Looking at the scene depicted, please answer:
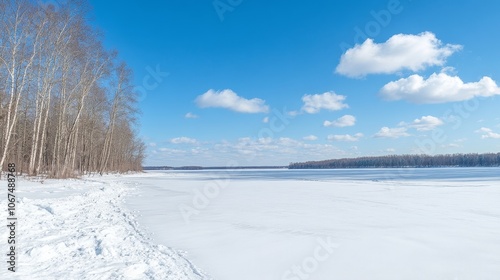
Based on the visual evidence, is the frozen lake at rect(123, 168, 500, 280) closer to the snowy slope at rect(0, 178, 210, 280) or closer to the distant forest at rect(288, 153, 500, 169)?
the snowy slope at rect(0, 178, 210, 280)

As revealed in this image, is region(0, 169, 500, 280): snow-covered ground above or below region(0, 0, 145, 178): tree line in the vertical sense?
below

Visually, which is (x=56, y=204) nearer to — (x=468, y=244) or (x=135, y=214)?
(x=135, y=214)

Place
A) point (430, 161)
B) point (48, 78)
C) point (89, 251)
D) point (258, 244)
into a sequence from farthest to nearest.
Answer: point (430, 161), point (48, 78), point (258, 244), point (89, 251)

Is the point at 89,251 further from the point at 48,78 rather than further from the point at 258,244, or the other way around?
the point at 48,78

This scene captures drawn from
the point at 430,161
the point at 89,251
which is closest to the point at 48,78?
the point at 89,251

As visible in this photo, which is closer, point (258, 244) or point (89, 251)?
point (89, 251)

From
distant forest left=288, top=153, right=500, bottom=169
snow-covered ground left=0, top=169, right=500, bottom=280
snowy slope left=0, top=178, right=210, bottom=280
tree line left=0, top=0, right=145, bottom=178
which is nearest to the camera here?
snowy slope left=0, top=178, right=210, bottom=280

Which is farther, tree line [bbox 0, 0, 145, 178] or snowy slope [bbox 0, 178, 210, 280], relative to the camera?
tree line [bbox 0, 0, 145, 178]

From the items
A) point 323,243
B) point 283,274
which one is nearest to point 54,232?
point 283,274

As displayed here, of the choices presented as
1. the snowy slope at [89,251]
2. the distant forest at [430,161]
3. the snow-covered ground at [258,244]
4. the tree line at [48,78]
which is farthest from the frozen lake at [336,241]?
the distant forest at [430,161]

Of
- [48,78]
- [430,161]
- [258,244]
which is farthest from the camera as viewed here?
[430,161]

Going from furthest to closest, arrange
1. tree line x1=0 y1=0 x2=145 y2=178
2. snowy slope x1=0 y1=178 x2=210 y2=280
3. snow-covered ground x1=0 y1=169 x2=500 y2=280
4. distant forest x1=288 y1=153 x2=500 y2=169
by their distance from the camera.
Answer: distant forest x1=288 y1=153 x2=500 y2=169
tree line x1=0 y1=0 x2=145 y2=178
snow-covered ground x1=0 y1=169 x2=500 y2=280
snowy slope x1=0 y1=178 x2=210 y2=280

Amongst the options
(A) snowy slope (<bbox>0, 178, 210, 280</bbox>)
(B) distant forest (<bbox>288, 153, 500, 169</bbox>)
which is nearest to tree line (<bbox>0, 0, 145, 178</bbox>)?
(A) snowy slope (<bbox>0, 178, 210, 280</bbox>)

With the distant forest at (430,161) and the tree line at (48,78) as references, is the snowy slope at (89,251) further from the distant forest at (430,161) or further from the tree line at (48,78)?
the distant forest at (430,161)
